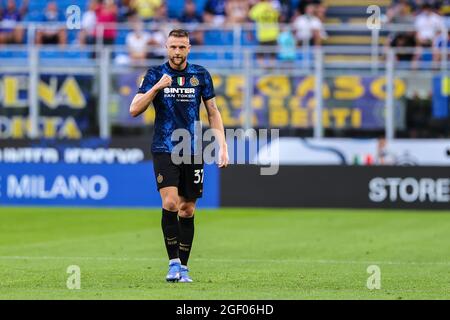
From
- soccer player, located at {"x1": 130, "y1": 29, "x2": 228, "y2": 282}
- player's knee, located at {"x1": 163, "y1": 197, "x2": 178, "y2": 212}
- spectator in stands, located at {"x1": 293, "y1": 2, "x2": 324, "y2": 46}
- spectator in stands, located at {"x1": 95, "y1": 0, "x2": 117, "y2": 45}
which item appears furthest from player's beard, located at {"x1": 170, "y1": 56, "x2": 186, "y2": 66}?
spectator in stands, located at {"x1": 95, "y1": 0, "x2": 117, "y2": 45}

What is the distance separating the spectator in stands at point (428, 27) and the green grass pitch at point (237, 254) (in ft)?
14.8

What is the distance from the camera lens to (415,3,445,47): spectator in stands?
26938 mm

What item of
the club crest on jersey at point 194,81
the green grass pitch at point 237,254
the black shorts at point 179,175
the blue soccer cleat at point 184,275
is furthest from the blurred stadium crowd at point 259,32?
the blue soccer cleat at point 184,275

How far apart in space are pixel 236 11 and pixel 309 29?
2709 mm

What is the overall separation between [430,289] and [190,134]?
2.81 metres

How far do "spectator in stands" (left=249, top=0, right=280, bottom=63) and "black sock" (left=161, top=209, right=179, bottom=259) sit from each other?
1492cm

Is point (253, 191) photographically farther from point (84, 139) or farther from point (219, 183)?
point (84, 139)

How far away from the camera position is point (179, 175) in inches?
476

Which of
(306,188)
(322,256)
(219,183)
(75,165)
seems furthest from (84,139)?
(322,256)

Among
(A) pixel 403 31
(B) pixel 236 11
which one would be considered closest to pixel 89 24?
(B) pixel 236 11

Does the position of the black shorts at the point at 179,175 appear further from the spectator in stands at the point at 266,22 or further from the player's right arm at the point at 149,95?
the spectator in stands at the point at 266,22

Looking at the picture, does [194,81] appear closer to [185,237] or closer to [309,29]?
[185,237]

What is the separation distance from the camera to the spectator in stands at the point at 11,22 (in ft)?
92.4

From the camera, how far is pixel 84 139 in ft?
84.6
